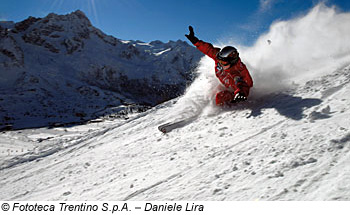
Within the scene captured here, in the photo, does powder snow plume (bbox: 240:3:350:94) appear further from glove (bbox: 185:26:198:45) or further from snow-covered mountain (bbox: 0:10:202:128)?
snow-covered mountain (bbox: 0:10:202:128)

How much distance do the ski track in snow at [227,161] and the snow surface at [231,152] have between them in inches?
0.5

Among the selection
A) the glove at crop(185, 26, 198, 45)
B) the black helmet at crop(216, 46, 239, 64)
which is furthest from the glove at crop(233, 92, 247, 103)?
the glove at crop(185, 26, 198, 45)

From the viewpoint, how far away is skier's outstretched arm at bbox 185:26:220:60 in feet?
20.3

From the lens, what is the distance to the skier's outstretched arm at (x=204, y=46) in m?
6.20

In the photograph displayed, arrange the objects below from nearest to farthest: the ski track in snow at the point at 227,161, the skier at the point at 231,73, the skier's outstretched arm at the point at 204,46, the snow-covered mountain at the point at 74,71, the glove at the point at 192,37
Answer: the ski track in snow at the point at 227,161
the skier at the point at 231,73
the skier's outstretched arm at the point at 204,46
the glove at the point at 192,37
the snow-covered mountain at the point at 74,71

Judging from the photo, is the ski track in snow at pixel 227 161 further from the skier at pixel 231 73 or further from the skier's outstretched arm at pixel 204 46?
the skier's outstretched arm at pixel 204 46

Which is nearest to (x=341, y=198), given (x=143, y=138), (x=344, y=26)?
(x=143, y=138)

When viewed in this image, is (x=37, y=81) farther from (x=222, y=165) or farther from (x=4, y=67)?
(x=222, y=165)

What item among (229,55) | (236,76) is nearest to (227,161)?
(236,76)

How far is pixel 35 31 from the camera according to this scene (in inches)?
2200

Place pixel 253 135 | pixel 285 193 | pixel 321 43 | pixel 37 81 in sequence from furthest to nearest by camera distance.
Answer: pixel 37 81, pixel 321 43, pixel 253 135, pixel 285 193

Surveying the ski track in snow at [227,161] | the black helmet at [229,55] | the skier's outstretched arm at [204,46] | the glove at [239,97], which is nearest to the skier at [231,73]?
the black helmet at [229,55]

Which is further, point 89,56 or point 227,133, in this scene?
point 89,56

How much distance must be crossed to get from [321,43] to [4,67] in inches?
1870
